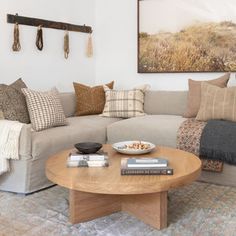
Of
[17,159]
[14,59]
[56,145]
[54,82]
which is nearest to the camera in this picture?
[17,159]

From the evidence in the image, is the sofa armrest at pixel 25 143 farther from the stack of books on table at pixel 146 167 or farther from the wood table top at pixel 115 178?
the stack of books on table at pixel 146 167

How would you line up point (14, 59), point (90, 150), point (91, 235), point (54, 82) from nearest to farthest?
point (91, 235)
point (90, 150)
point (14, 59)
point (54, 82)

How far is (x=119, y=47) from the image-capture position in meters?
4.54

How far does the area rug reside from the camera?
2049 mm

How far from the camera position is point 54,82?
4086 millimetres

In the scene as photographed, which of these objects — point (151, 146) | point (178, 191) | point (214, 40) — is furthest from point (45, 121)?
point (214, 40)

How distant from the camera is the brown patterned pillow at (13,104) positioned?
113 inches

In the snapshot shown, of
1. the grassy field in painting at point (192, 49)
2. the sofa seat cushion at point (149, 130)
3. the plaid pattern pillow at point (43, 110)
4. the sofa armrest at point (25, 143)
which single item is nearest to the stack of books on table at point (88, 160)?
the sofa armrest at point (25, 143)

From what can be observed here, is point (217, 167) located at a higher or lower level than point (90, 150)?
lower

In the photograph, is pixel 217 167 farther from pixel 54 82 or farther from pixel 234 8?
pixel 54 82

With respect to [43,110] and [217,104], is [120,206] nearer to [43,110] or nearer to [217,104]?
[43,110]

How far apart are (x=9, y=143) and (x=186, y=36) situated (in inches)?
95.4

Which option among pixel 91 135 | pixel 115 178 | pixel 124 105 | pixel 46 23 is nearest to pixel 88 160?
pixel 115 178

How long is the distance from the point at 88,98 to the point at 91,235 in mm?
2096
